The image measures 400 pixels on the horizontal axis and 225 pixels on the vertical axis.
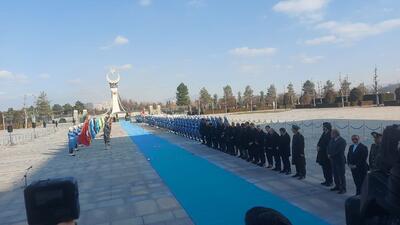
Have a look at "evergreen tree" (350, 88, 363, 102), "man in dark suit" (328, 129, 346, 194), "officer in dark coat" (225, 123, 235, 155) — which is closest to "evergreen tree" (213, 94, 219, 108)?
"evergreen tree" (350, 88, 363, 102)

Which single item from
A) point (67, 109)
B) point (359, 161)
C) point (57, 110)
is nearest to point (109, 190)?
point (359, 161)

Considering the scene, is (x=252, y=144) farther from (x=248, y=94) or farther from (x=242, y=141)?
(x=248, y=94)

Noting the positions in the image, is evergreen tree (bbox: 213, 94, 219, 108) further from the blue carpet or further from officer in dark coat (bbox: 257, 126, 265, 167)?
officer in dark coat (bbox: 257, 126, 265, 167)

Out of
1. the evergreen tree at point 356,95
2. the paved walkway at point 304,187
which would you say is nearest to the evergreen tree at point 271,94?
the evergreen tree at point 356,95

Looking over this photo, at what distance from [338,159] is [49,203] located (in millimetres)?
7903

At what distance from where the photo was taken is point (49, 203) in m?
3.33

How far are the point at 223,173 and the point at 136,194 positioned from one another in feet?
10.8

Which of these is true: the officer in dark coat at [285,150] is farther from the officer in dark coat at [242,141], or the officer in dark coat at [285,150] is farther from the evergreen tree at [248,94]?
the evergreen tree at [248,94]

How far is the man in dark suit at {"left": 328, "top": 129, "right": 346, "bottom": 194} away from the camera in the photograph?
950 centimetres

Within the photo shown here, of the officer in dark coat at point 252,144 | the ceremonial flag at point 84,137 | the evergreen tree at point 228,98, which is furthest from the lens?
the evergreen tree at point 228,98

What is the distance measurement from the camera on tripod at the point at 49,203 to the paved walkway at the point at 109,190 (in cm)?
496

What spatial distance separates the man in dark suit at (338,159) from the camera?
9500mm

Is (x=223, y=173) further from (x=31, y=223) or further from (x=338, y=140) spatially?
(x=31, y=223)

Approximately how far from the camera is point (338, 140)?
Result: 9562 millimetres
